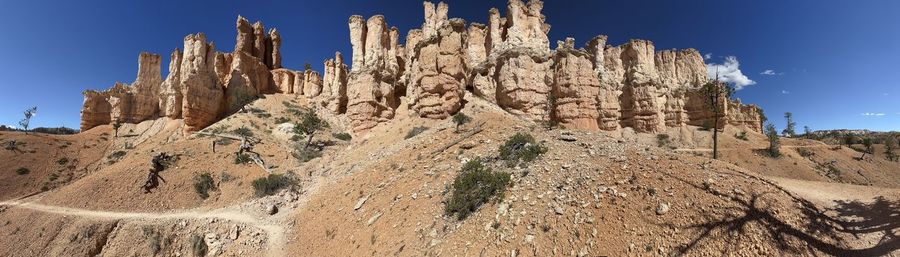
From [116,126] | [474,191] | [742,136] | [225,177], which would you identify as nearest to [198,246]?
[225,177]

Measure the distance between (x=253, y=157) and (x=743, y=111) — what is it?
202 feet

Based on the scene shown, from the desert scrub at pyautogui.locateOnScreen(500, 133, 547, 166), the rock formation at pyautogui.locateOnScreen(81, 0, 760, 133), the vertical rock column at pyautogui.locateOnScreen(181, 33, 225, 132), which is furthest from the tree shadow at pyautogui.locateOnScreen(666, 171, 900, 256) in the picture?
the vertical rock column at pyautogui.locateOnScreen(181, 33, 225, 132)

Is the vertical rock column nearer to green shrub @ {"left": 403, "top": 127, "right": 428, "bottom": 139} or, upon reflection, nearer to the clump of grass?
the clump of grass

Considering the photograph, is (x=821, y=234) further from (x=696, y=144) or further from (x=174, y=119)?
(x=174, y=119)

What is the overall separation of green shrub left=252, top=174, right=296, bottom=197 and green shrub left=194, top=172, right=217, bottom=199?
8.65 ft

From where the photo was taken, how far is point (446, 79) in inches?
1112

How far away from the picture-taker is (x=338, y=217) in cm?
1401

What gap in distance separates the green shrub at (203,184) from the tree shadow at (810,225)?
23135mm

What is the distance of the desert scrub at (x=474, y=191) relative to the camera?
10.1 meters

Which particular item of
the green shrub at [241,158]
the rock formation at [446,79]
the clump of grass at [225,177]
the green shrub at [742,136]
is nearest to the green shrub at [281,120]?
the rock formation at [446,79]

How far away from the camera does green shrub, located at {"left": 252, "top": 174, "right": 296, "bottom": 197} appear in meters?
19.4

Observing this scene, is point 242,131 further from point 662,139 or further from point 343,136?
point 662,139

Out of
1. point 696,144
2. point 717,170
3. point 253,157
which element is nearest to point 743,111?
point 696,144

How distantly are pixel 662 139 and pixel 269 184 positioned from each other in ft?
133
